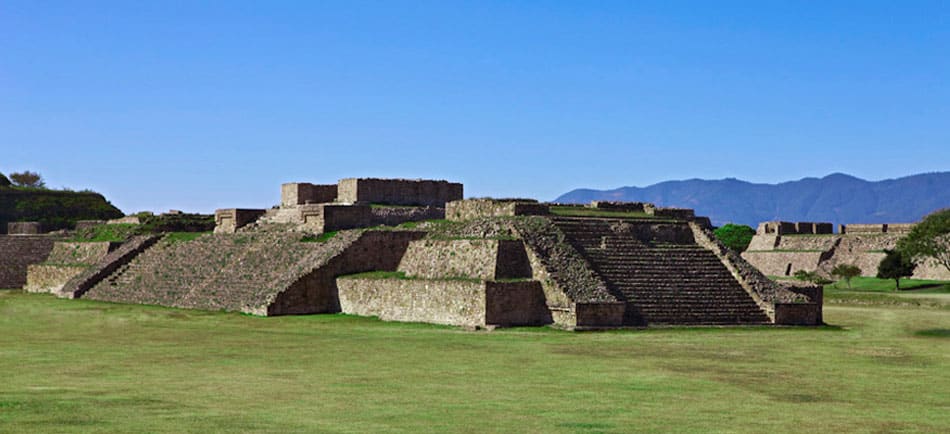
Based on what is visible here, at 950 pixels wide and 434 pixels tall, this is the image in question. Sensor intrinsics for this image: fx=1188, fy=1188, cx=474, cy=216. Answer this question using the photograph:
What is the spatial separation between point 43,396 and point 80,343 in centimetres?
1147

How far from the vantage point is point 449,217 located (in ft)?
152

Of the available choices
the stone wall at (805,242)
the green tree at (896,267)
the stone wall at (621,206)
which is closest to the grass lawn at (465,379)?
the stone wall at (621,206)

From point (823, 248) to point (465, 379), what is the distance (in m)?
72.5

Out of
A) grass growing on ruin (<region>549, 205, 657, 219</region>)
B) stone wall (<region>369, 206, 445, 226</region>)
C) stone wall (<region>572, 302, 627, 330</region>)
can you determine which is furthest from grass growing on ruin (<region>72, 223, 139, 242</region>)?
stone wall (<region>572, 302, 627, 330</region>)

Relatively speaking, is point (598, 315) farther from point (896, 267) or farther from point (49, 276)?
point (896, 267)

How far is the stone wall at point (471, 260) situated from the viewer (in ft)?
123

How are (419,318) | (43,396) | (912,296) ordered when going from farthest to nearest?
(912,296) → (419,318) → (43,396)

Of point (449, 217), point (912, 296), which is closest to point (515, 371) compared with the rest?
point (449, 217)

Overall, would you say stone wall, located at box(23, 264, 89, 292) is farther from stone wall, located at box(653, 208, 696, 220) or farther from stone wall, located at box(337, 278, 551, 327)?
stone wall, located at box(653, 208, 696, 220)

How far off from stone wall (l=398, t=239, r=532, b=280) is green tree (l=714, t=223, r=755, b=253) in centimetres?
7351

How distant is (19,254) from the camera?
68.6 metres

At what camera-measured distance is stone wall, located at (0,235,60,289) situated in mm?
66625

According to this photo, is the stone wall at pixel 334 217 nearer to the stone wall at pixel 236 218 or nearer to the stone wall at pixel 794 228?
the stone wall at pixel 236 218

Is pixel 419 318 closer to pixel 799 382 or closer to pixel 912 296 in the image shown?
pixel 799 382
